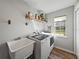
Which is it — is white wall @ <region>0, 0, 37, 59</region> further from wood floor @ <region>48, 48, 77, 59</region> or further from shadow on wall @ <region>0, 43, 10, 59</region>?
wood floor @ <region>48, 48, 77, 59</region>

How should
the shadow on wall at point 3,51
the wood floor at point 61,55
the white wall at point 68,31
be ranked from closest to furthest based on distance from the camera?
the shadow on wall at point 3,51, the wood floor at point 61,55, the white wall at point 68,31

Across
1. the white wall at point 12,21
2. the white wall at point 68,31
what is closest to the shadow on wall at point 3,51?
the white wall at point 12,21

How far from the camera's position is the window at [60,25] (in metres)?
2.80

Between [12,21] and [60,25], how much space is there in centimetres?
248

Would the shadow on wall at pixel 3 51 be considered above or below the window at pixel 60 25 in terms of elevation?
below

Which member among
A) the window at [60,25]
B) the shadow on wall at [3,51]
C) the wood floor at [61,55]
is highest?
the window at [60,25]

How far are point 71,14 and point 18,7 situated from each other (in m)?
2.41

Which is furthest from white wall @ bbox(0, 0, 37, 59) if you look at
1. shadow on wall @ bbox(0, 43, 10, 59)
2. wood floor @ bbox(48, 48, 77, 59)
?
wood floor @ bbox(48, 48, 77, 59)

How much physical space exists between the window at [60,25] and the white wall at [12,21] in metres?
1.87

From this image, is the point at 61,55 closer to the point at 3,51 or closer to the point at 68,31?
the point at 68,31

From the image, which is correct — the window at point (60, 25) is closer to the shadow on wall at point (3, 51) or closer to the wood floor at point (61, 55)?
the wood floor at point (61, 55)

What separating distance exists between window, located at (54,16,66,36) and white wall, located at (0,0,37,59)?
73.8 inches

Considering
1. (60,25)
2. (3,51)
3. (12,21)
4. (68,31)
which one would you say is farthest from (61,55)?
(12,21)

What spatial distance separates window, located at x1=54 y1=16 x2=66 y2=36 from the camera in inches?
110
